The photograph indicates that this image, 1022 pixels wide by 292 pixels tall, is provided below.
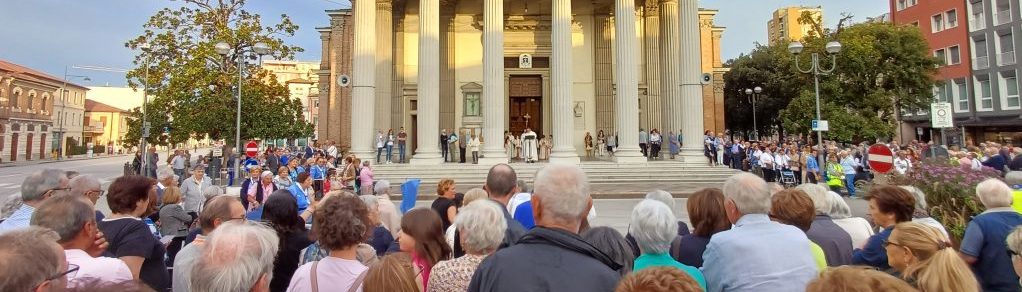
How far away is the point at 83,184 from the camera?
191 inches

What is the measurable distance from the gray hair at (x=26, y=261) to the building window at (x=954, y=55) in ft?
156

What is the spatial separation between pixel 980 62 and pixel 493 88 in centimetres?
3521

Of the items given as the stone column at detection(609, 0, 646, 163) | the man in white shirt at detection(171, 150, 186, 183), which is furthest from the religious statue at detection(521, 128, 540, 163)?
the man in white shirt at detection(171, 150, 186, 183)

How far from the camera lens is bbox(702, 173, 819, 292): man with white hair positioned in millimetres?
2773

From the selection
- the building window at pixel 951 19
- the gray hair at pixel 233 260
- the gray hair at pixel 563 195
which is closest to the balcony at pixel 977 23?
the building window at pixel 951 19

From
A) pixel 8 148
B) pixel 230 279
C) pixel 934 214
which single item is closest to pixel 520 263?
pixel 230 279

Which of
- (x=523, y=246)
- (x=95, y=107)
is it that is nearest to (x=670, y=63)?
(x=523, y=246)

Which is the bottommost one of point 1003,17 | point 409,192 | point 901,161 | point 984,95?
point 409,192

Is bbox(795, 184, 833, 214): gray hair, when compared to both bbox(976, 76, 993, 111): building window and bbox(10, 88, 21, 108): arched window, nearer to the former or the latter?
bbox(976, 76, 993, 111): building window

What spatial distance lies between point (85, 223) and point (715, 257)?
11.8 ft

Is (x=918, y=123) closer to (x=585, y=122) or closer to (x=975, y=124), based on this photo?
(x=975, y=124)

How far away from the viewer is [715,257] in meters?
2.91

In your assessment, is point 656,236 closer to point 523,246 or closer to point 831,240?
point 523,246

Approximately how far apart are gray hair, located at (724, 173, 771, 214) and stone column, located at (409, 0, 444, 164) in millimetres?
17782
